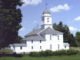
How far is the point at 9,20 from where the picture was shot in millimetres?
54125

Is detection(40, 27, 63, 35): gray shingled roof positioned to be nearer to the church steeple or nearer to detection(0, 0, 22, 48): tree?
the church steeple

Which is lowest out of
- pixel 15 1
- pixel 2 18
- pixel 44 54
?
pixel 44 54

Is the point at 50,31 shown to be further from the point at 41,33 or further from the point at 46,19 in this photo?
the point at 46,19

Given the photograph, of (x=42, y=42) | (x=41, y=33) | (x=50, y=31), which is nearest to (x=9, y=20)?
(x=42, y=42)

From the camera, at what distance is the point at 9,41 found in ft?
186

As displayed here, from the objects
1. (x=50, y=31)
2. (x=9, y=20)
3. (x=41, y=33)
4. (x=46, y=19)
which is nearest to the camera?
(x=9, y=20)

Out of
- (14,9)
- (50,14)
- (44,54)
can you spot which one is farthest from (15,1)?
(50,14)

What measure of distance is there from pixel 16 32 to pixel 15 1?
5.55m

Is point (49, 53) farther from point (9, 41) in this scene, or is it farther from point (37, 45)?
point (37, 45)

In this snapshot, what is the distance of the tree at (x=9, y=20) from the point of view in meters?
53.9

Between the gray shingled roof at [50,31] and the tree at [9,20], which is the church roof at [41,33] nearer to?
the gray shingled roof at [50,31]

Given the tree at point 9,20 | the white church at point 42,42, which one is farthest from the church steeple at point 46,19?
the tree at point 9,20

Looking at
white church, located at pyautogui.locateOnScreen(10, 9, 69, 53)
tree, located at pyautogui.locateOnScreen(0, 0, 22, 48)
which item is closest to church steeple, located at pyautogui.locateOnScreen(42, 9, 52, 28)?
white church, located at pyautogui.locateOnScreen(10, 9, 69, 53)

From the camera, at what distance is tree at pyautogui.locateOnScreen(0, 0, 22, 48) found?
5388 cm
